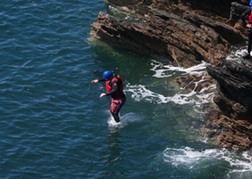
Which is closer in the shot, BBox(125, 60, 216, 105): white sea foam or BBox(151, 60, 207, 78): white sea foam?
BBox(125, 60, 216, 105): white sea foam

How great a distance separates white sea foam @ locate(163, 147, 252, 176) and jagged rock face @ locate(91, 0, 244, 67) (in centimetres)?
850

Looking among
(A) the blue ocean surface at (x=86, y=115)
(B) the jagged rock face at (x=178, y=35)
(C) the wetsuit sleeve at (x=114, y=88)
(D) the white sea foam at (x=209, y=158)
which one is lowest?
(D) the white sea foam at (x=209, y=158)

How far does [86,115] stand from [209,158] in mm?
8868

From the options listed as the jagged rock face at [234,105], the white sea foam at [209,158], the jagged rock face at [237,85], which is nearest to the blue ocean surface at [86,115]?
the white sea foam at [209,158]

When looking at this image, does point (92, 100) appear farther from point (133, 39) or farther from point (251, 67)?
point (251, 67)

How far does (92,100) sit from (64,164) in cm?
749

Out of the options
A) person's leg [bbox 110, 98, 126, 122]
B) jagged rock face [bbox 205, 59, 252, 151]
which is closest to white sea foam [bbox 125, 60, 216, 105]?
person's leg [bbox 110, 98, 126, 122]

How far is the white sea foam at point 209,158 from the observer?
3388 centimetres

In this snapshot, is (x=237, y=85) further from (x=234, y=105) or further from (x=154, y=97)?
(x=154, y=97)

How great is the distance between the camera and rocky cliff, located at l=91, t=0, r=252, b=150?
35.0 m

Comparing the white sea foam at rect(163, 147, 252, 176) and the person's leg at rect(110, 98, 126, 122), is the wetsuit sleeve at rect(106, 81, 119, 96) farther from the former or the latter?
the white sea foam at rect(163, 147, 252, 176)

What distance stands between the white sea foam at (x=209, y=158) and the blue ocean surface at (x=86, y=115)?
0.18 feet

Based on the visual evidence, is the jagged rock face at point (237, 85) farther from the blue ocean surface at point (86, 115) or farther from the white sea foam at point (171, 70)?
the white sea foam at point (171, 70)

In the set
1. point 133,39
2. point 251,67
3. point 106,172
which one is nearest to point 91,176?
point 106,172
